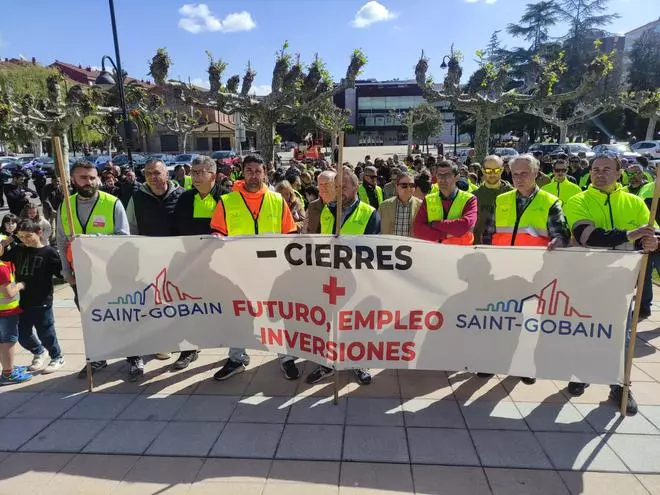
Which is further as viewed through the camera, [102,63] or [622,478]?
[102,63]

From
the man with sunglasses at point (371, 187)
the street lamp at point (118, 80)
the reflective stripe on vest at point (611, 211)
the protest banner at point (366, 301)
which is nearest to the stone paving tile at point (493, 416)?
the protest banner at point (366, 301)

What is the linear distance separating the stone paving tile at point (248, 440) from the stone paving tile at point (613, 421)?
239cm

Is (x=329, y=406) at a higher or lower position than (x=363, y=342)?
lower

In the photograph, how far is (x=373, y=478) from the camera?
2836 mm

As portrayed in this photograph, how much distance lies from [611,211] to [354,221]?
2.14m

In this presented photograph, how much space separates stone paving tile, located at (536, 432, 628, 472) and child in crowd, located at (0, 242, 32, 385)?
176 inches

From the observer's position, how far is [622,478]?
111 inches

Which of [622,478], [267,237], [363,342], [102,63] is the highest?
[102,63]

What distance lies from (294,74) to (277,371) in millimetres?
15591

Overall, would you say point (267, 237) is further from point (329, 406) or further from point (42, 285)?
point (42, 285)

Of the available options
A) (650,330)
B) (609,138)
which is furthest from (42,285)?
(609,138)

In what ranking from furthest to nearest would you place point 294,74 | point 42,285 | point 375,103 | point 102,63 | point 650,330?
point 375,103 → point 294,74 → point 102,63 → point 650,330 → point 42,285

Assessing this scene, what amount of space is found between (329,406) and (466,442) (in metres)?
1.10

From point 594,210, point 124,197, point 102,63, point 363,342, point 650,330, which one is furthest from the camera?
point 102,63
